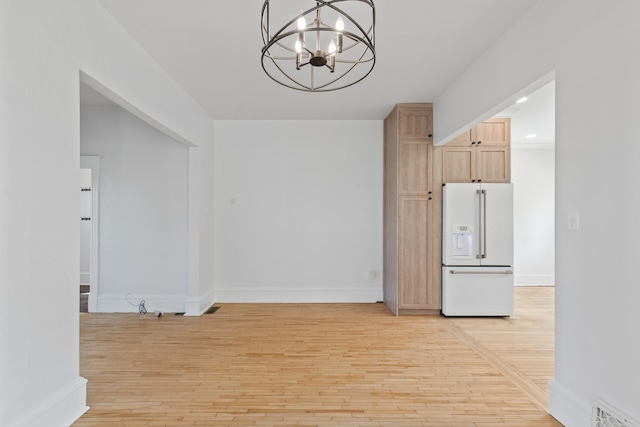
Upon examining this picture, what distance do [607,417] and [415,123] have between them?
140 inches

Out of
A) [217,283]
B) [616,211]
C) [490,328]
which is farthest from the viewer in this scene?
[217,283]

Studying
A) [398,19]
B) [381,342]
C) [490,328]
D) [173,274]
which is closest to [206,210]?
[173,274]

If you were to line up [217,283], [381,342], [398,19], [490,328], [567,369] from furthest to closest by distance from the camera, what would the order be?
1. [217,283]
2. [490,328]
3. [381,342]
4. [398,19]
5. [567,369]

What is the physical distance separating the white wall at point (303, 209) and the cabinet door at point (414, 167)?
721mm

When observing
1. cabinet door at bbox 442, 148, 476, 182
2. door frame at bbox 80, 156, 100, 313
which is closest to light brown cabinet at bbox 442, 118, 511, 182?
cabinet door at bbox 442, 148, 476, 182

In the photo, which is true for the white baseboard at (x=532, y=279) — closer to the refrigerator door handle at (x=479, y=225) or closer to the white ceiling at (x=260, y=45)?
the refrigerator door handle at (x=479, y=225)

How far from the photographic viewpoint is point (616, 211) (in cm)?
173

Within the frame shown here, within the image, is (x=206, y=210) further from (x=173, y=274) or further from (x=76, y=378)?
(x=76, y=378)

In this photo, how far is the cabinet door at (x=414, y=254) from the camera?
445cm

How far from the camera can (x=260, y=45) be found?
9.59ft

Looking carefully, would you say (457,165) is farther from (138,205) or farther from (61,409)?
(61,409)

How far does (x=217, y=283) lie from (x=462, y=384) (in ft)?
12.1

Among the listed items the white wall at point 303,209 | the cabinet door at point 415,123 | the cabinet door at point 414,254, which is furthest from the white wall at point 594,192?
the white wall at point 303,209

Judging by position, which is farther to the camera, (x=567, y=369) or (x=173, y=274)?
(x=173, y=274)
